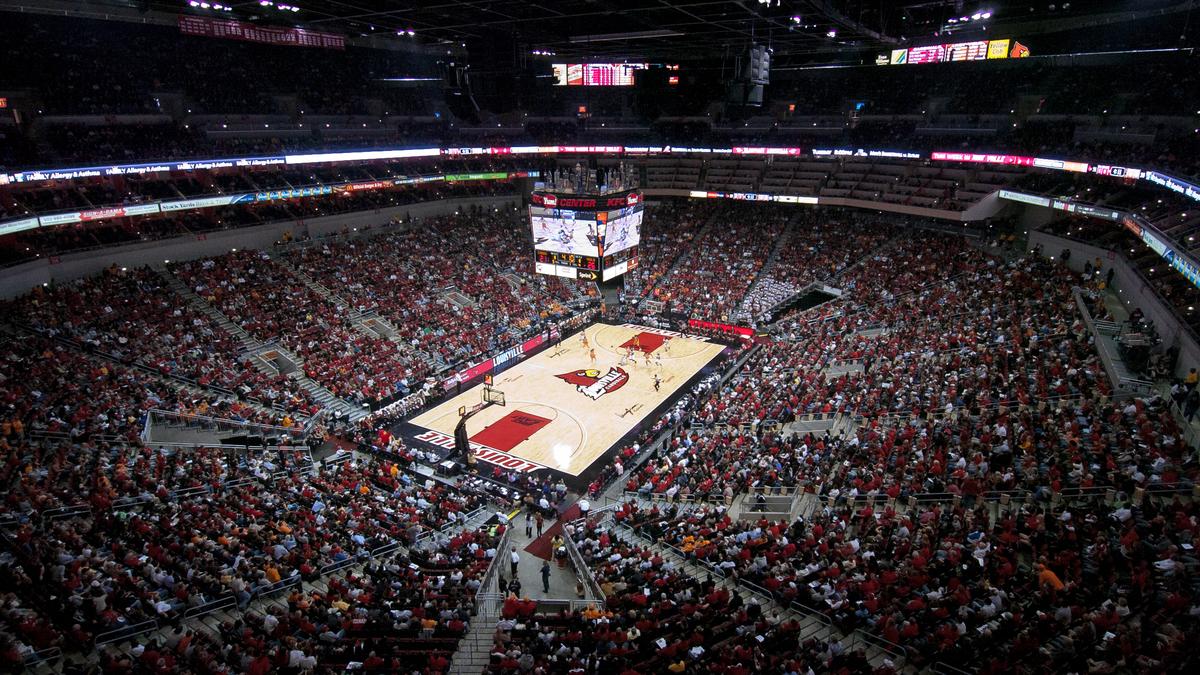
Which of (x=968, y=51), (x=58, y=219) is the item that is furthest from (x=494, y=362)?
(x=968, y=51)

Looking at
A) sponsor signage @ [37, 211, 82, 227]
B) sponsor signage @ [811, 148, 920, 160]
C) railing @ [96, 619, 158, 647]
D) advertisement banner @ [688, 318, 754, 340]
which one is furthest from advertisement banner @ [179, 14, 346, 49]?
sponsor signage @ [811, 148, 920, 160]

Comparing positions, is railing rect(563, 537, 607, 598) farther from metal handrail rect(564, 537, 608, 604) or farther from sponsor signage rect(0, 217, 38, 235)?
sponsor signage rect(0, 217, 38, 235)

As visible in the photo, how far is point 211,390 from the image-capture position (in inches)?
895

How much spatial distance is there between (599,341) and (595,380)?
17.9 feet

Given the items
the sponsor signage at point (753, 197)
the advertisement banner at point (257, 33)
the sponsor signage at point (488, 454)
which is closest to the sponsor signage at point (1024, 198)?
the sponsor signage at point (753, 197)

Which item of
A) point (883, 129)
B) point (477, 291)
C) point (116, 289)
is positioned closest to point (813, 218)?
point (883, 129)

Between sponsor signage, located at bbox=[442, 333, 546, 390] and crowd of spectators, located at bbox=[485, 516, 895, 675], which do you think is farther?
sponsor signage, located at bbox=[442, 333, 546, 390]

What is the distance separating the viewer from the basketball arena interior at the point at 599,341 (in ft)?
36.7

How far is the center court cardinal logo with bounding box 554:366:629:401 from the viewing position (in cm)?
2747

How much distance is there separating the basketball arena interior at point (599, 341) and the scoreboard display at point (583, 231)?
0.55ft

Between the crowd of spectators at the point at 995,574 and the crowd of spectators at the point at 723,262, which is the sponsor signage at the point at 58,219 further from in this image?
the crowd of spectators at the point at 723,262

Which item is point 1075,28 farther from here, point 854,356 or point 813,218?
point 854,356

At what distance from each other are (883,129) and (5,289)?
146 feet

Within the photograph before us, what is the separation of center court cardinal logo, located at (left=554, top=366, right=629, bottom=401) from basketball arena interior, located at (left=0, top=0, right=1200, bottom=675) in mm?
239
